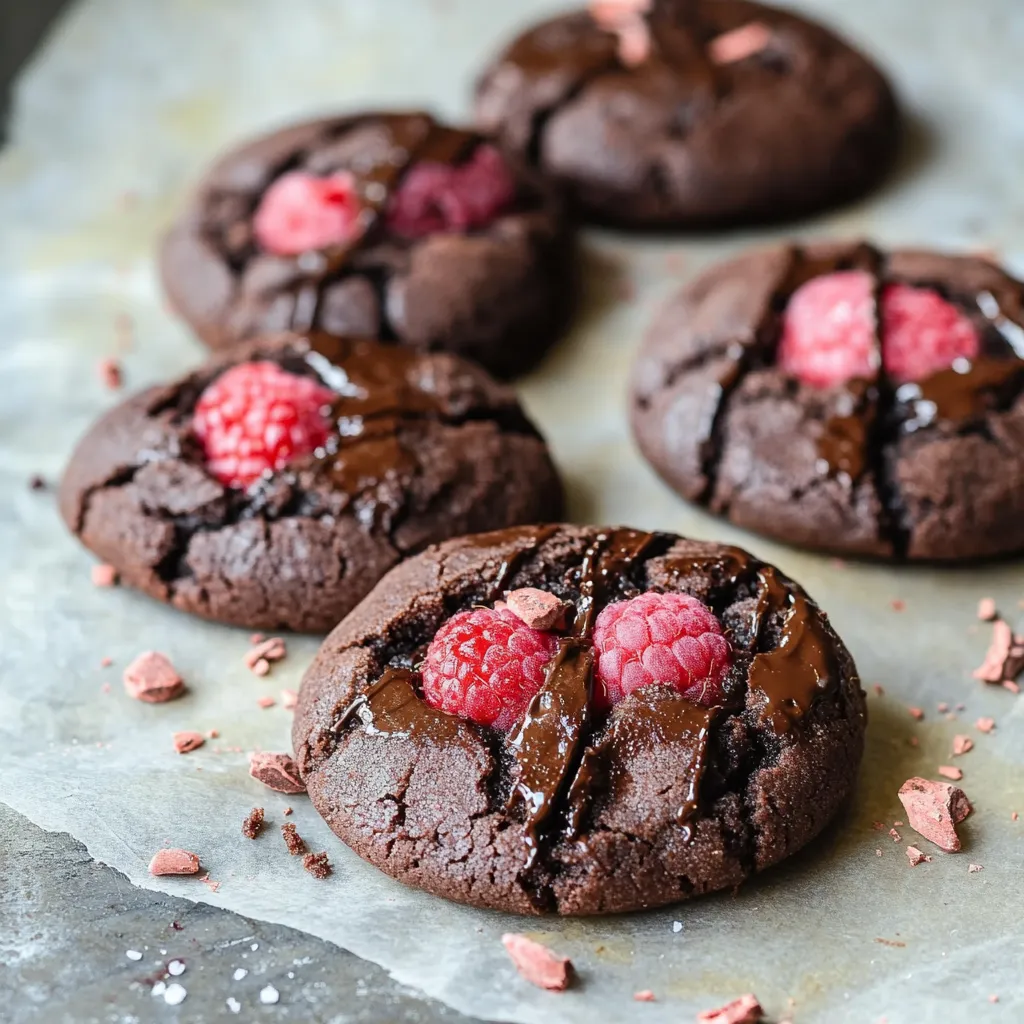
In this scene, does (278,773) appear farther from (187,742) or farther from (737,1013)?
(737,1013)

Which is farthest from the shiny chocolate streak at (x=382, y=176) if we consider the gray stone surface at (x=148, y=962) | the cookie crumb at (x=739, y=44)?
the gray stone surface at (x=148, y=962)

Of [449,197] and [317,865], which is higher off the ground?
[449,197]

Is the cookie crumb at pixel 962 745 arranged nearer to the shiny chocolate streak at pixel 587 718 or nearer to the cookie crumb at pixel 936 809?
the cookie crumb at pixel 936 809

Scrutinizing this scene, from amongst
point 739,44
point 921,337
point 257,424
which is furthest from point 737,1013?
point 739,44

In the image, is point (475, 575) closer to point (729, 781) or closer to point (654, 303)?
point (729, 781)

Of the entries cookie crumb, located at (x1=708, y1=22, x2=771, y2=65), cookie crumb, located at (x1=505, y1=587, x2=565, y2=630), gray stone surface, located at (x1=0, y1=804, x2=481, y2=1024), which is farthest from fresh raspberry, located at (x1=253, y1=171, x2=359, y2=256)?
gray stone surface, located at (x1=0, y1=804, x2=481, y2=1024)

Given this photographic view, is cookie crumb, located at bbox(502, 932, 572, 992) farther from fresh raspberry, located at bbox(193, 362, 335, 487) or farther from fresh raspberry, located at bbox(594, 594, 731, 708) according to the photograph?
fresh raspberry, located at bbox(193, 362, 335, 487)
